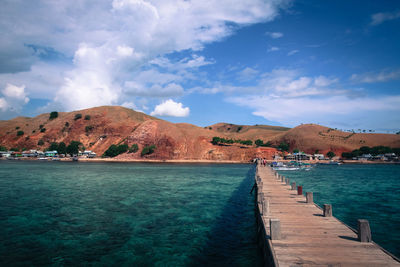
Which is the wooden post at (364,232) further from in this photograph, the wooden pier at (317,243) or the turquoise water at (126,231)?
the turquoise water at (126,231)

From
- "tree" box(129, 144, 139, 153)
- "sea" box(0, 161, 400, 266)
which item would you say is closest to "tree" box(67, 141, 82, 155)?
"tree" box(129, 144, 139, 153)

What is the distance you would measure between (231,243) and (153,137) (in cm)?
11678

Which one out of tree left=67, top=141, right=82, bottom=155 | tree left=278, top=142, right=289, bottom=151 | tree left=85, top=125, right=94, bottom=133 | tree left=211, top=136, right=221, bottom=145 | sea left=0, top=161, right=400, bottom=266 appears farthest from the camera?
tree left=85, top=125, right=94, bottom=133

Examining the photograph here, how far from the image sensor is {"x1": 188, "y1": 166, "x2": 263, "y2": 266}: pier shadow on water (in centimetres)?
1328

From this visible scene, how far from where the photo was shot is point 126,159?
399 feet

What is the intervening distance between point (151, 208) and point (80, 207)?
6316mm

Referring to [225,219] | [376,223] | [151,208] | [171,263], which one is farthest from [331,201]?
[171,263]

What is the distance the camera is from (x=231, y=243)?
15.9 metres

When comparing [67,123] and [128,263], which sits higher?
[67,123]

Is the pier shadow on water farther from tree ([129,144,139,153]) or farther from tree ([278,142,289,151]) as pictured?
tree ([278,142,289,151])

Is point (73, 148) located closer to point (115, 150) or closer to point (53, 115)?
point (115, 150)

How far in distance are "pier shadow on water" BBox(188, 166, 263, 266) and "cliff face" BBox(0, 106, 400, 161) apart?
10478 cm

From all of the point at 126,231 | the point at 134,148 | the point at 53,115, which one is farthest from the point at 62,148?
the point at 126,231

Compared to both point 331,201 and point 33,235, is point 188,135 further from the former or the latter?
point 33,235
